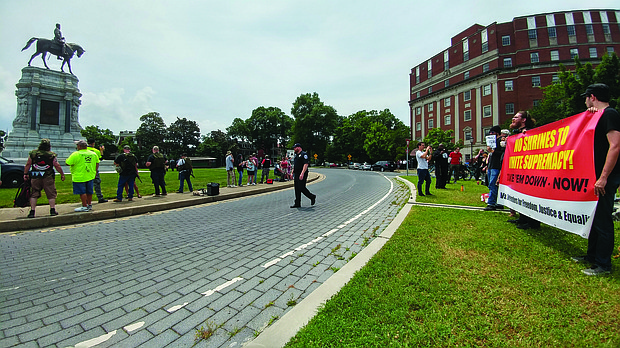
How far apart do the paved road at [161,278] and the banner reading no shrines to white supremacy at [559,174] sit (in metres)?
2.57

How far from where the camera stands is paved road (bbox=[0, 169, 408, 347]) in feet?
6.86

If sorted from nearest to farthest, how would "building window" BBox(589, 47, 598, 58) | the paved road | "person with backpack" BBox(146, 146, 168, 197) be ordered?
the paved road → "person with backpack" BBox(146, 146, 168, 197) → "building window" BBox(589, 47, 598, 58)

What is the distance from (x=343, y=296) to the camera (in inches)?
91.7

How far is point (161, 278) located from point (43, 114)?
37.7 m

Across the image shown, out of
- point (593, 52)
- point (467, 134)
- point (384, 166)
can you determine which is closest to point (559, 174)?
point (384, 166)

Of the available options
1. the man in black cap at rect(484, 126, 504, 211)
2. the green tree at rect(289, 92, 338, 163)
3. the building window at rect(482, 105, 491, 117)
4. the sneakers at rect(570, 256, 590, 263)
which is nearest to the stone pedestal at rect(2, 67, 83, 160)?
the man in black cap at rect(484, 126, 504, 211)

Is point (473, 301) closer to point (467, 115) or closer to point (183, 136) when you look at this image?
point (467, 115)

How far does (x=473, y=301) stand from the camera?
217 cm

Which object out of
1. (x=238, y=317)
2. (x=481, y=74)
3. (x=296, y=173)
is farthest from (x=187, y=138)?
(x=238, y=317)

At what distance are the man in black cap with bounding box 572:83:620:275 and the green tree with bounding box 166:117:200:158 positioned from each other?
85791 mm

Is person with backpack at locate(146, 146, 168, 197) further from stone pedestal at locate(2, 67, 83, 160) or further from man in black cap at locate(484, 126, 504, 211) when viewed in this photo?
stone pedestal at locate(2, 67, 83, 160)

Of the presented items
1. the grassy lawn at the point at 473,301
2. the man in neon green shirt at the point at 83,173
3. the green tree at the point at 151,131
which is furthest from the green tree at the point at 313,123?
the grassy lawn at the point at 473,301

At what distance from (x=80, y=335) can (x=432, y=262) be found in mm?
3480

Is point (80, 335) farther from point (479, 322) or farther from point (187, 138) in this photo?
point (187, 138)
